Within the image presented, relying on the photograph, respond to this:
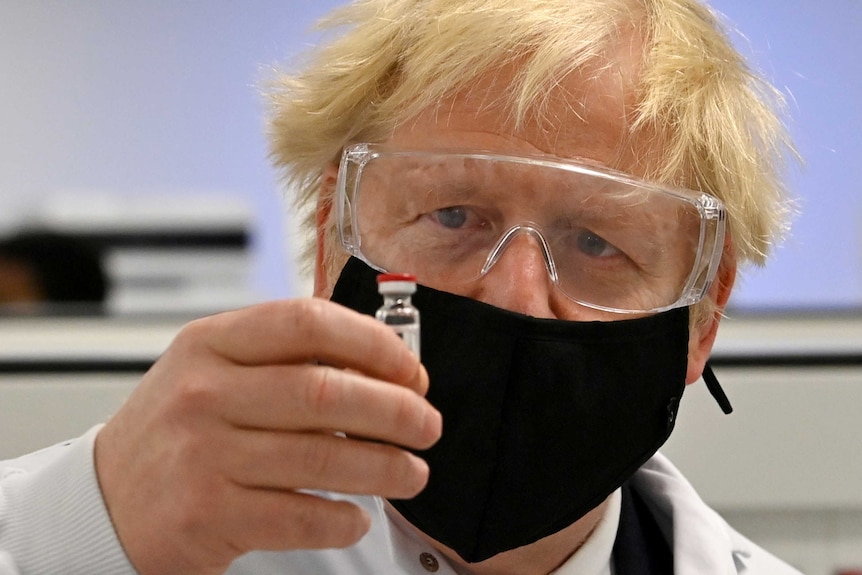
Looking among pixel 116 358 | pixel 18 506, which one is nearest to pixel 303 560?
pixel 18 506

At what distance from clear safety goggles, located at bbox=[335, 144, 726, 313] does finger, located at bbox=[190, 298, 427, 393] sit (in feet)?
1.63

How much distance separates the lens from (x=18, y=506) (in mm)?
1065

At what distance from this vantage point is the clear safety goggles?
1338 mm

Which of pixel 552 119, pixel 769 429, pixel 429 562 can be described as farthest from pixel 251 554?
pixel 769 429

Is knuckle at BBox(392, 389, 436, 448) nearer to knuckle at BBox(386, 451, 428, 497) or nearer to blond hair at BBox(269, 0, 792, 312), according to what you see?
knuckle at BBox(386, 451, 428, 497)

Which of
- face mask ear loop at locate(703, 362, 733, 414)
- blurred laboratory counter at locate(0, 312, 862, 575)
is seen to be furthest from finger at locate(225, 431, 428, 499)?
blurred laboratory counter at locate(0, 312, 862, 575)

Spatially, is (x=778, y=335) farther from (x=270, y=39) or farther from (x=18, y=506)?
(x=18, y=506)

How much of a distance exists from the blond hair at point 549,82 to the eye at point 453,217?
0.18m

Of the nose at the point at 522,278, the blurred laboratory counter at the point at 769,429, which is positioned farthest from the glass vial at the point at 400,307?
the blurred laboratory counter at the point at 769,429

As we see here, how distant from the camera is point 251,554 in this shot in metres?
1.44

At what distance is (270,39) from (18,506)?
1.90 metres

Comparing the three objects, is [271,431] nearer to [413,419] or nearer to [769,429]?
[413,419]

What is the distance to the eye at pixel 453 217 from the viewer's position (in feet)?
4.54

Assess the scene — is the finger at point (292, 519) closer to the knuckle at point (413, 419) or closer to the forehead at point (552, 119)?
the knuckle at point (413, 419)
